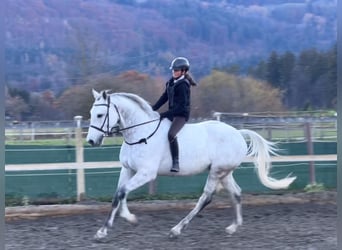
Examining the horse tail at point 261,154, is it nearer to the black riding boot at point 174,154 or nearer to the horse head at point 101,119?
the black riding boot at point 174,154

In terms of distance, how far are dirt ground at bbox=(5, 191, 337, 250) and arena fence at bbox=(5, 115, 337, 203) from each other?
54 centimetres

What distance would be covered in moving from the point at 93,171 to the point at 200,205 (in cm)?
285

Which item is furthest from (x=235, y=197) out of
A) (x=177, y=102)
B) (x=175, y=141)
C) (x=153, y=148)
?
(x=177, y=102)

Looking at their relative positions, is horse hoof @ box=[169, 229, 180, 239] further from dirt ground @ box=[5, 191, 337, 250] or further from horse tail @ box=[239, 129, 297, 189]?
horse tail @ box=[239, 129, 297, 189]

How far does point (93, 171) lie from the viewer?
9.20 metres

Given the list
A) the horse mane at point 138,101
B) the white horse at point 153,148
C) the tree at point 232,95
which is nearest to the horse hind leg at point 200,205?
the white horse at point 153,148

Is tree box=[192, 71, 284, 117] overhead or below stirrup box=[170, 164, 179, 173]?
overhead

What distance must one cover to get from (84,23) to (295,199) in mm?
7174

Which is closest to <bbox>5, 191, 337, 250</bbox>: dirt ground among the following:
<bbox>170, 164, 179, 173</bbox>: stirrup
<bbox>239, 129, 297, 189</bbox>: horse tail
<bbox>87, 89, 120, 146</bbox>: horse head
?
<bbox>239, 129, 297, 189</bbox>: horse tail

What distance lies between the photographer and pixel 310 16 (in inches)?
524

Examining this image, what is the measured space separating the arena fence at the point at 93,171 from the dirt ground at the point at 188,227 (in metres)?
0.54

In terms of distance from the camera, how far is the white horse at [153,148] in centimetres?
646

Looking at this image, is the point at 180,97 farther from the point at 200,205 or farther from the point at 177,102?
the point at 200,205

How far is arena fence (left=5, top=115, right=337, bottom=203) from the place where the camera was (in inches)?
344
